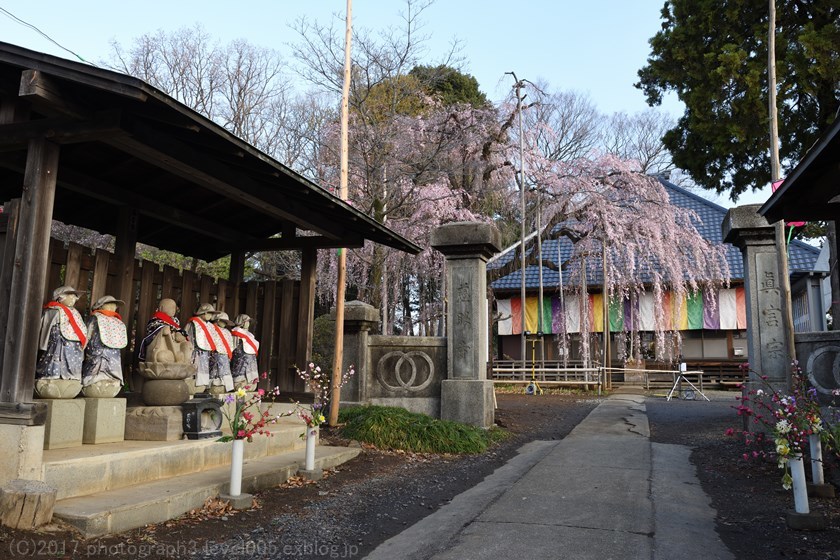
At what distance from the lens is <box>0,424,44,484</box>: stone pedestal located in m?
4.19

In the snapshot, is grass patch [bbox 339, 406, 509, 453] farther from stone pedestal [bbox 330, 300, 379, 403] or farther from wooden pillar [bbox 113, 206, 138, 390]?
wooden pillar [bbox 113, 206, 138, 390]

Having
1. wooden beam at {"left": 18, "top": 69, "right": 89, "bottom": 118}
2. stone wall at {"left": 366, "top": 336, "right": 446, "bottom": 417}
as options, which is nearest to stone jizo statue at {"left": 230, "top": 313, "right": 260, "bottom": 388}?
stone wall at {"left": 366, "top": 336, "right": 446, "bottom": 417}

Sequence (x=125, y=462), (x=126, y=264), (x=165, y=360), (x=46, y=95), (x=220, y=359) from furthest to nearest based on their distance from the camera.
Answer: (x=220, y=359) < (x=126, y=264) < (x=165, y=360) < (x=125, y=462) < (x=46, y=95)

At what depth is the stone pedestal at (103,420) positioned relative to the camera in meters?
5.42

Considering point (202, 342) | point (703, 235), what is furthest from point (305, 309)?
point (703, 235)

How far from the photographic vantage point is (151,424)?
5.83 m

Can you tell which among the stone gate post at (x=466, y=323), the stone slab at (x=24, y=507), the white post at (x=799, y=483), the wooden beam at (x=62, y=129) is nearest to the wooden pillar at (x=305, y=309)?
the stone gate post at (x=466, y=323)

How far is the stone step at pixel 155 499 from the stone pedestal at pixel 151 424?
0.51m

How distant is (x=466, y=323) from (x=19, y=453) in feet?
22.6

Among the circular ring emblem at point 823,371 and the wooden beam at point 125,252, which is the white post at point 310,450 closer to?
the wooden beam at point 125,252

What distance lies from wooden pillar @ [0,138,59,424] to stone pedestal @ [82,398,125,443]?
1061 mm

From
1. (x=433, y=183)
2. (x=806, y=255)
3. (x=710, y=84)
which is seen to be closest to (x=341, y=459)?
(x=710, y=84)

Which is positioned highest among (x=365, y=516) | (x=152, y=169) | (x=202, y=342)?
(x=152, y=169)

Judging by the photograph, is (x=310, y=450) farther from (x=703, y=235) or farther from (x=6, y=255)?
(x=703, y=235)
